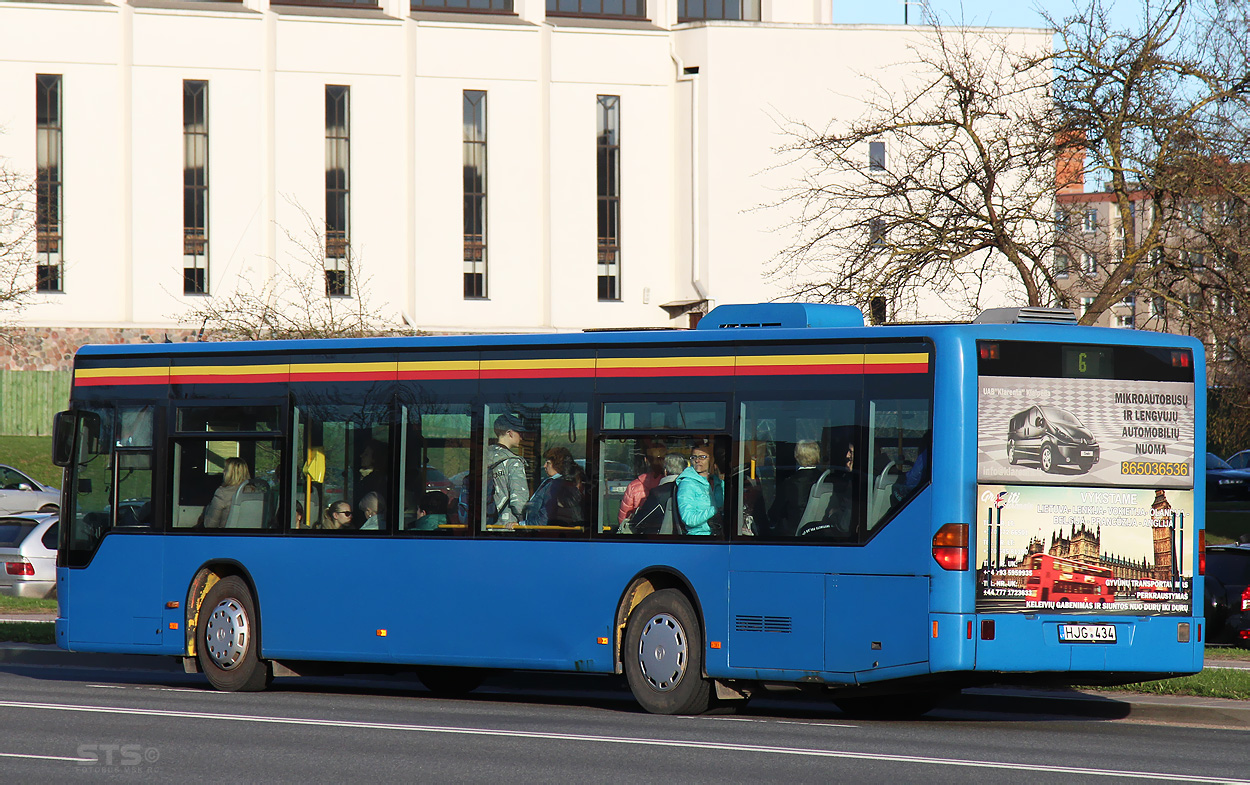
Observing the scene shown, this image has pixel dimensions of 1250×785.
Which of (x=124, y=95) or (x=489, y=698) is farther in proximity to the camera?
(x=124, y=95)

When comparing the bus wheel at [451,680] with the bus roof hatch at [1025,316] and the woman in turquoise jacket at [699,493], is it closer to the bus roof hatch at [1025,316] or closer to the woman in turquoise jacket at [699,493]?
the woman in turquoise jacket at [699,493]

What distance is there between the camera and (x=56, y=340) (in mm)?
49406

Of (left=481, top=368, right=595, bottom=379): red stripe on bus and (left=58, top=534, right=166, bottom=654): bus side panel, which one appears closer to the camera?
(left=481, top=368, right=595, bottom=379): red stripe on bus

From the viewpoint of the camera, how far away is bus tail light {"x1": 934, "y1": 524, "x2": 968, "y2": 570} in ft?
34.5

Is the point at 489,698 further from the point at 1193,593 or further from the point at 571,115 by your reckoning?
the point at 571,115

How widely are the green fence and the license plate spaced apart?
144 ft

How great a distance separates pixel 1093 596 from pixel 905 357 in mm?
2016

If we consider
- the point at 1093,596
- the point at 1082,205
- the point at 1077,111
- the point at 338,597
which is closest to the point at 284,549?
the point at 338,597

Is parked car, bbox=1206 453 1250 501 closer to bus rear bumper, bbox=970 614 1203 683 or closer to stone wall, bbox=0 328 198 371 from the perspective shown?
stone wall, bbox=0 328 198 371

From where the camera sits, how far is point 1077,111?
69.2 feet

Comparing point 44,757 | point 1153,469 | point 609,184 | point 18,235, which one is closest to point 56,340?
point 18,235

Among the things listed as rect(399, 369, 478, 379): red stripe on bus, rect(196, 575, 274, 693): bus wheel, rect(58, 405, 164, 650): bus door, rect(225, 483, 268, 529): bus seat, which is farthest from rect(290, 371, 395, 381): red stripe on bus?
rect(196, 575, 274, 693): bus wheel

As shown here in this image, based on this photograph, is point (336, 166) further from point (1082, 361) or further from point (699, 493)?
point (1082, 361)

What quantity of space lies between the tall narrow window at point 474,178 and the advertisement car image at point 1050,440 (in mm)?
41317
